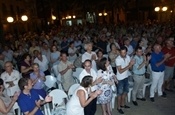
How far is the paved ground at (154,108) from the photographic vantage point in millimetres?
6785

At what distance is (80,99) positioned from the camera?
4641mm

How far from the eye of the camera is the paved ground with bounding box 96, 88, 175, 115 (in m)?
6.79

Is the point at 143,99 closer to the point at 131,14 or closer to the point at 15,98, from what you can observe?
the point at 15,98

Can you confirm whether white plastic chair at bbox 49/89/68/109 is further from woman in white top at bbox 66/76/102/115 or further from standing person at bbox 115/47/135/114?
standing person at bbox 115/47/135/114

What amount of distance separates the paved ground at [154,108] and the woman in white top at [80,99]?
2375mm

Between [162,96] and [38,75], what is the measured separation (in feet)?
12.3

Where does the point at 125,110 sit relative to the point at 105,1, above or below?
below

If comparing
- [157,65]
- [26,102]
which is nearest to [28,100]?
[26,102]

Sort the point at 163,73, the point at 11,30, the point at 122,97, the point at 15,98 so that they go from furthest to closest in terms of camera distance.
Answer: the point at 11,30 → the point at 163,73 → the point at 122,97 → the point at 15,98

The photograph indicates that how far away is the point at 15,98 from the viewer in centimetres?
436

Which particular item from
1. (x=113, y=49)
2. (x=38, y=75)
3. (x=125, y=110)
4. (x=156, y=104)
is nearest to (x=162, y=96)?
(x=156, y=104)

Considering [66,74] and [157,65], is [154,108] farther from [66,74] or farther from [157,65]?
[66,74]

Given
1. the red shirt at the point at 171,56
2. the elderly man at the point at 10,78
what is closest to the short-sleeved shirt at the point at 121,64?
the red shirt at the point at 171,56

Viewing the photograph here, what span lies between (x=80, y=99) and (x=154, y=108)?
311 cm
